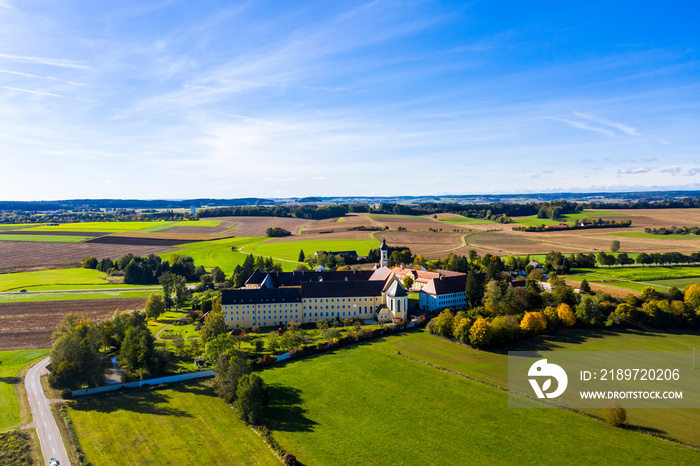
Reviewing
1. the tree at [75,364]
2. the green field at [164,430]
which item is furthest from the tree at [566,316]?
the tree at [75,364]

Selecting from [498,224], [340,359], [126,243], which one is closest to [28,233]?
[126,243]

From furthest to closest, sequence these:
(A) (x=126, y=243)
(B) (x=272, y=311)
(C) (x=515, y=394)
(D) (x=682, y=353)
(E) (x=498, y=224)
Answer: (E) (x=498, y=224) → (A) (x=126, y=243) → (B) (x=272, y=311) → (D) (x=682, y=353) → (C) (x=515, y=394)

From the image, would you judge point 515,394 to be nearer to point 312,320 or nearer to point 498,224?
point 312,320

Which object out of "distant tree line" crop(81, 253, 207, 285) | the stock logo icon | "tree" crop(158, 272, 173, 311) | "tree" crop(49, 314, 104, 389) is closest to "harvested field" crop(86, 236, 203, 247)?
"distant tree line" crop(81, 253, 207, 285)

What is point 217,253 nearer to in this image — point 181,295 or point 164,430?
point 181,295

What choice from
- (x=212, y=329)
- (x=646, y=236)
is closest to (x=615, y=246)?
(x=646, y=236)

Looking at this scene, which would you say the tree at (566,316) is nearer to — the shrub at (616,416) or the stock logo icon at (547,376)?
the stock logo icon at (547,376)
